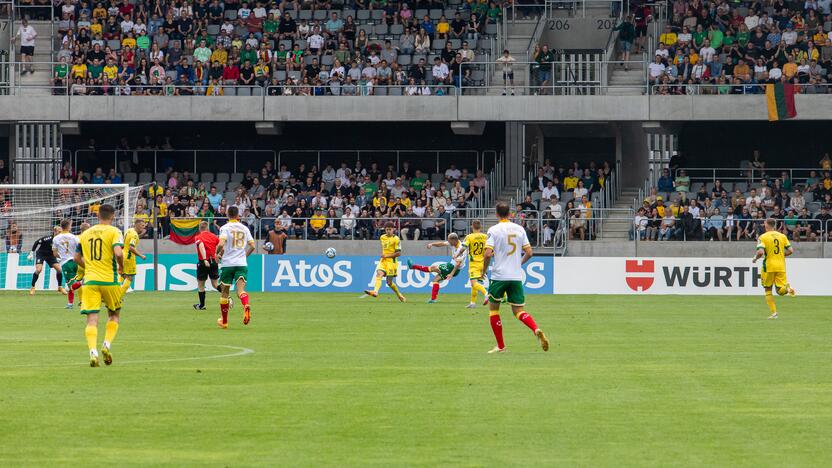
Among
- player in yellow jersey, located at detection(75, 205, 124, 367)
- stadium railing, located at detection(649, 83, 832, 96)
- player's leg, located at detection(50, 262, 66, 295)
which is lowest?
player's leg, located at detection(50, 262, 66, 295)

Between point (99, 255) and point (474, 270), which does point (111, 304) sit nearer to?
point (99, 255)

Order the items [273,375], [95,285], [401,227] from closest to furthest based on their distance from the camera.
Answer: [273,375] → [95,285] → [401,227]

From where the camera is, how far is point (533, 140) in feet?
174

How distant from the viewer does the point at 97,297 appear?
1641 cm

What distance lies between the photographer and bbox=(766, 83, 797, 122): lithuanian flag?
46.0m

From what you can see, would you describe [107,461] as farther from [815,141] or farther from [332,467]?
[815,141]

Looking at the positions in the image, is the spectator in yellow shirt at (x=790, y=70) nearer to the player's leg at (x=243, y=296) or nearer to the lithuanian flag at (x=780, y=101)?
the lithuanian flag at (x=780, y=101)

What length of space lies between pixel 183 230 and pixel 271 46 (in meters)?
9.23

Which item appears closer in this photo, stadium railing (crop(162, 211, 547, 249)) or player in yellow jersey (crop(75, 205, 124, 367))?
player in yellow jersey (crop(75, 205, 124, 367))

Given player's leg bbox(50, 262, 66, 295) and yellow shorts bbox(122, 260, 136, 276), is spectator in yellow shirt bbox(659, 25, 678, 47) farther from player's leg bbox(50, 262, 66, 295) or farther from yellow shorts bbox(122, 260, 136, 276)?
yellow shorts bbox(122, 260, 136, 276)

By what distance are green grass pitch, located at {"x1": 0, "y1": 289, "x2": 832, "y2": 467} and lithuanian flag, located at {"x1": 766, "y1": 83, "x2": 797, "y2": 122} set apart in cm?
2288

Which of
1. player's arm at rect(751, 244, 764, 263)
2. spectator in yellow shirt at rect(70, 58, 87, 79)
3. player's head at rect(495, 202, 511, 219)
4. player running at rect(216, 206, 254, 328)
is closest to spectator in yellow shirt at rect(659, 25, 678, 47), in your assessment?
player's arm at rect(751, 244, 764, 263)

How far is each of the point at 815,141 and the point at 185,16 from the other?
972 inches

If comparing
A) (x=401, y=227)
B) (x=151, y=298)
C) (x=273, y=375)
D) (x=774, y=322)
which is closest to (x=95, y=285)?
(x=273, y=375)
